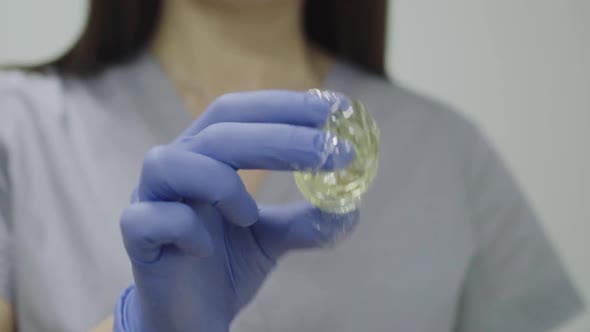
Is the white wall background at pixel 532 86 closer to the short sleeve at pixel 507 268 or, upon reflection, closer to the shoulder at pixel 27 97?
the short sleeve at pixel 507 268

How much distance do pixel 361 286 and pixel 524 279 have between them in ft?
0.73

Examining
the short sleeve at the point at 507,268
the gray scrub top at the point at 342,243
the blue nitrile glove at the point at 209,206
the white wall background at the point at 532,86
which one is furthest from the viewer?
the white wall background at the point at 532,86

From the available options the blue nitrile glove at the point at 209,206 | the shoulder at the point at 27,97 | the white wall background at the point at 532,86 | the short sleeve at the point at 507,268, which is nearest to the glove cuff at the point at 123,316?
the blue nitrile glove at the point at 209,206

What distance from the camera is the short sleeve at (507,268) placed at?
60cm

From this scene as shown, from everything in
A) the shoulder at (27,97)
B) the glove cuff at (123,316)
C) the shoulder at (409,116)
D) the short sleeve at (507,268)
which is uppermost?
the shoulder at (27,97)

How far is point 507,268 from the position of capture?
617 mm

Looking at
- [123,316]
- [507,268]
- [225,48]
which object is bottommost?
[507,268]

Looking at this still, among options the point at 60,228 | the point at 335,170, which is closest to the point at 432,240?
the point at 335,170

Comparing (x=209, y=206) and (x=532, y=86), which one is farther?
(x=532, y=86)

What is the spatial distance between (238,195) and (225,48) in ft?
1.04

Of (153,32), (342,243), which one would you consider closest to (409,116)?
(342,243)

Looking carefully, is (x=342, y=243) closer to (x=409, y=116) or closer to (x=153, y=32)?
(x=409, y=116)

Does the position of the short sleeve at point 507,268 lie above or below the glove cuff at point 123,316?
below

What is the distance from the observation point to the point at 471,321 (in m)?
0.60
